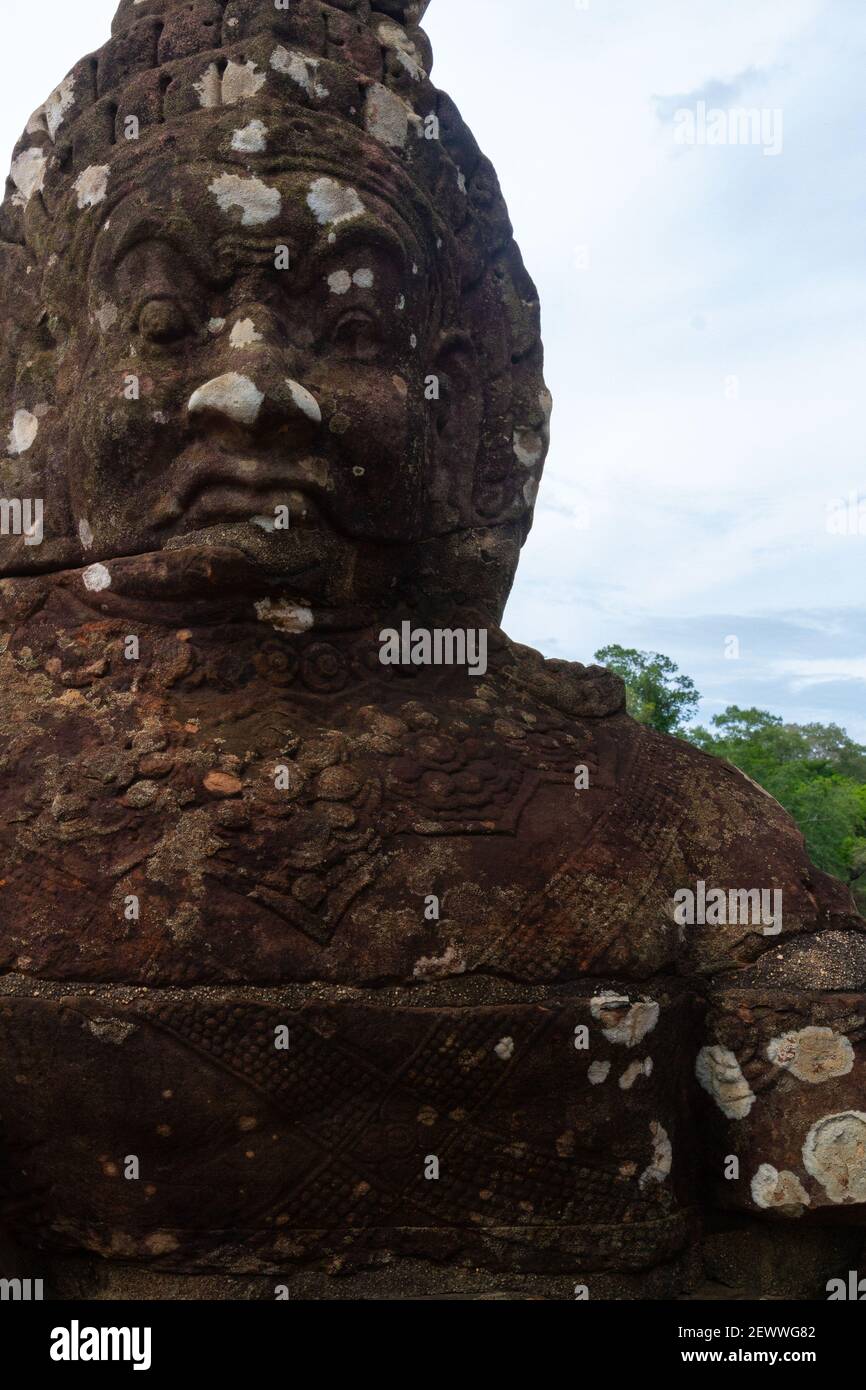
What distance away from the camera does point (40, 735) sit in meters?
2.88

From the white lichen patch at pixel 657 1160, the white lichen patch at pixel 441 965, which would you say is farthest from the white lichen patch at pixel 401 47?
the white lichen patch at pixel 657 1160

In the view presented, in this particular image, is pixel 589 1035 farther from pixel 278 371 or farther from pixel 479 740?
pixel 278 371

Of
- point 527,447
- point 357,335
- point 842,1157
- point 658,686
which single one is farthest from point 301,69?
point 658,686

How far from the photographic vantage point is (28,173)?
3629 millimetres

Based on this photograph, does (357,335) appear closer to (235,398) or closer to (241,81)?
(235,398)

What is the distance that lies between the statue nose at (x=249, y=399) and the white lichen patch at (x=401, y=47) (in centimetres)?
136

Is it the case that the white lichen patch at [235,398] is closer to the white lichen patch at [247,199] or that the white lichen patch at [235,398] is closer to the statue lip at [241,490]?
the statue lip at [241,490]


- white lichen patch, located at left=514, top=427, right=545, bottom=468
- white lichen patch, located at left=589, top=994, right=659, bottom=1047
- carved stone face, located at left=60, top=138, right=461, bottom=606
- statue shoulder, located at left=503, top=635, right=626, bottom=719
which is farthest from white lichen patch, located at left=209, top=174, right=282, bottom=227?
white lichen patch, located at left=589, top=994, right=659, bottom=1047

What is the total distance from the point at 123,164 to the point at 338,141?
0.58 metres

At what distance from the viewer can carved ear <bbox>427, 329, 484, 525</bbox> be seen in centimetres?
353

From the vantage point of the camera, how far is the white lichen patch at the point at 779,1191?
8.90 feet

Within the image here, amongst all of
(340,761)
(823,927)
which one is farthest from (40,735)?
(823,927)

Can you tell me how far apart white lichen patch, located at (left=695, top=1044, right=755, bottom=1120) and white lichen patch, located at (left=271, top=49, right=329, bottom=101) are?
2.72 metres

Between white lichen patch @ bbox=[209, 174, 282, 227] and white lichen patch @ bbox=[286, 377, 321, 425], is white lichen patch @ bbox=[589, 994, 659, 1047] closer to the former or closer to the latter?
white lichen patch @ bbox=[286, 377, 321, 425]
